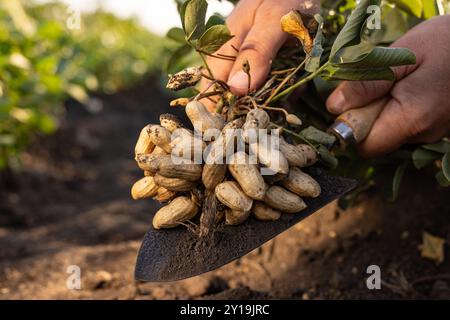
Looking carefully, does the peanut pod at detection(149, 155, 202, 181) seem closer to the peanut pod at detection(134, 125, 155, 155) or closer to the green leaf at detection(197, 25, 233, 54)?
the peanut pod at detection(134, 125, 155, 155)

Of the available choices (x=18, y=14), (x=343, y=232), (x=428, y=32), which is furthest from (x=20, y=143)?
(x=428, y=32)

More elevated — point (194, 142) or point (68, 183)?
point (68, 183)

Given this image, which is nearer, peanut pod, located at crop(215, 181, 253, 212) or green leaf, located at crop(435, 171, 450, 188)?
peanut pod, located at crop(215, 181, 253, 212)

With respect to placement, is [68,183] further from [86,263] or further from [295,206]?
[295,206]

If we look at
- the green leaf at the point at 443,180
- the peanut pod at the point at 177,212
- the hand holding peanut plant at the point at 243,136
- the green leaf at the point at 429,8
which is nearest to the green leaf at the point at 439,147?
the green leaf at the point at 443,180

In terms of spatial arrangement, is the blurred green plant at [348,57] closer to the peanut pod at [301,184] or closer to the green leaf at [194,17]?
the green leaf at [194,17]

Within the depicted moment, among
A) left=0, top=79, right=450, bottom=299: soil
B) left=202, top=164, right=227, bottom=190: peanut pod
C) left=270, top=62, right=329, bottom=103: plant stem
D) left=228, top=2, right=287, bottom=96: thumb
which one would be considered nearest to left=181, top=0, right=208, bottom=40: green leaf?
left=228, top=2, right=287, bottom=96: thumb
